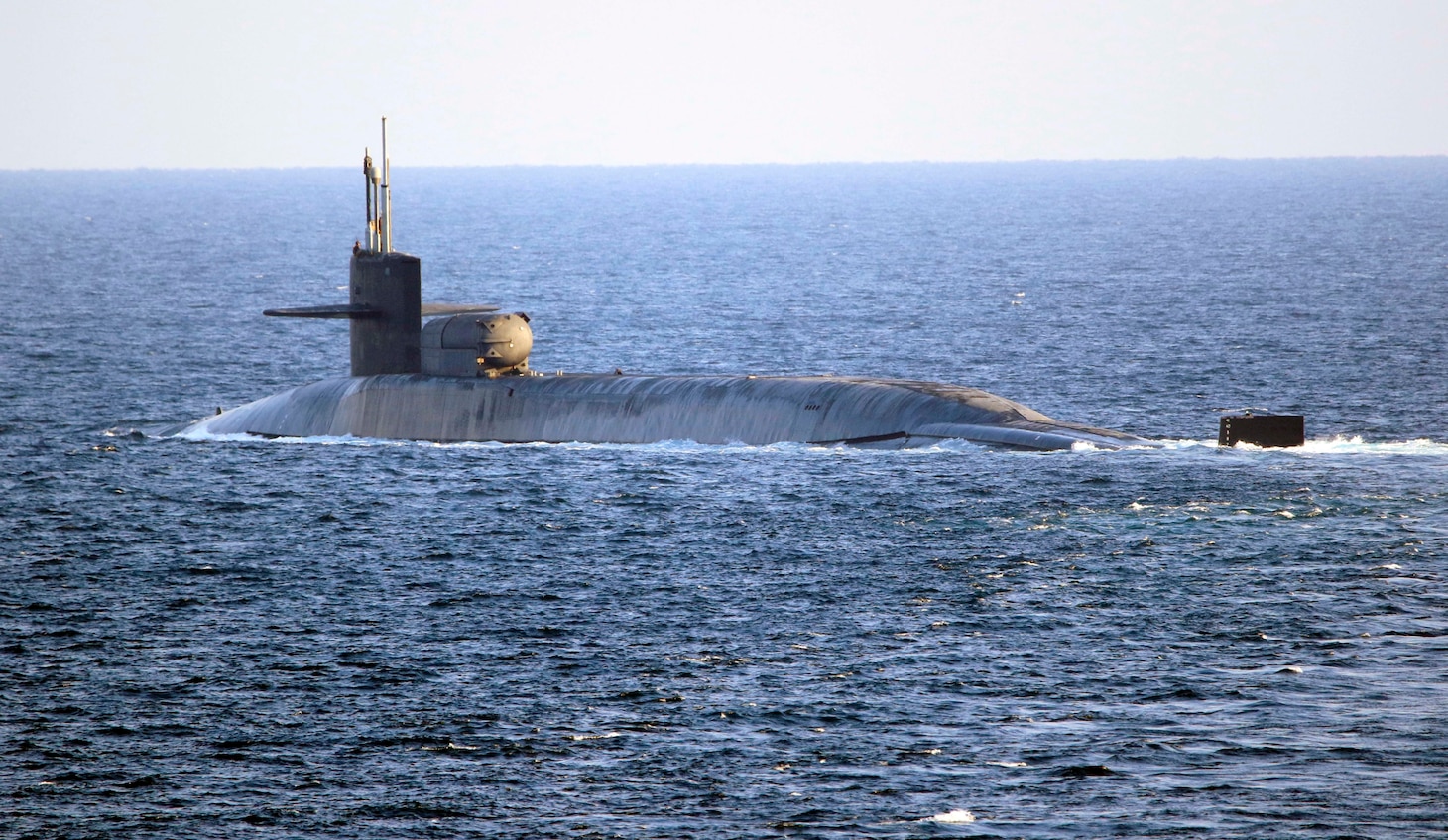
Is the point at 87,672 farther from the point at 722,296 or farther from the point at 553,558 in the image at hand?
the point at 722,296

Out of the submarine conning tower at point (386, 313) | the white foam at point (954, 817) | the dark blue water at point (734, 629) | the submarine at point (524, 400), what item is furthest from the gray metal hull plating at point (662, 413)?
the white foam at point (954, 817)

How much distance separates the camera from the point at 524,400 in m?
58.7

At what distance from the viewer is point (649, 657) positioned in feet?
115

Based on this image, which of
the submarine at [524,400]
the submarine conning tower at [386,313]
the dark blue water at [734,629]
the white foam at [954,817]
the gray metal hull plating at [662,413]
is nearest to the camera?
the white foam at [954,817]

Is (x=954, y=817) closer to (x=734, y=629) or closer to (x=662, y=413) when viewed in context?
(x=734, y=629)

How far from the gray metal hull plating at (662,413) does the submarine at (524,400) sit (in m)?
0.05

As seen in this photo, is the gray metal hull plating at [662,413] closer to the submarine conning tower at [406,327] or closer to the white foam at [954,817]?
the submarine conning tower at [406,327]

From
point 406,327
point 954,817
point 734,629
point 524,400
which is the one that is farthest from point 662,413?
point 954,817

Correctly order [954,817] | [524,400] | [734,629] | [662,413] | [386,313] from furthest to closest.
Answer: [386,313] → [524,400] → [662,413] → [734,629] → [954,817]

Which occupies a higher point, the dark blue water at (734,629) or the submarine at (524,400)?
the submarine at (524,400)

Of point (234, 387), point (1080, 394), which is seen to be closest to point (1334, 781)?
point (1080, 394)

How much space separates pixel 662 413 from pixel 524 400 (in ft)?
17.0

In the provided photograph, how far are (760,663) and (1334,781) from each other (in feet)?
37.5

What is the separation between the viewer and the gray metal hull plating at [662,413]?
53.1 metres
